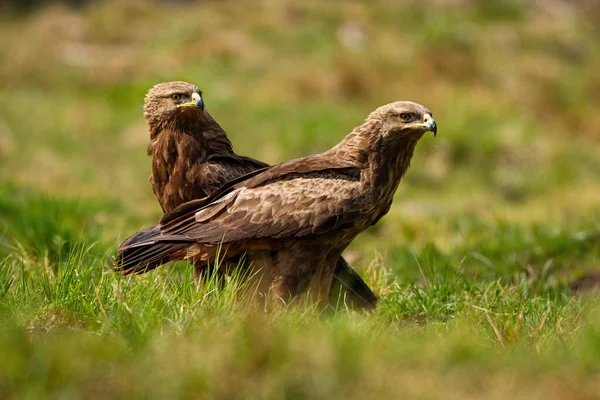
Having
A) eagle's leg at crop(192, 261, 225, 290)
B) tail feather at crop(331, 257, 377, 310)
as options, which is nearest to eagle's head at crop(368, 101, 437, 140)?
tail feather at crop(331, 257, 377, 310)

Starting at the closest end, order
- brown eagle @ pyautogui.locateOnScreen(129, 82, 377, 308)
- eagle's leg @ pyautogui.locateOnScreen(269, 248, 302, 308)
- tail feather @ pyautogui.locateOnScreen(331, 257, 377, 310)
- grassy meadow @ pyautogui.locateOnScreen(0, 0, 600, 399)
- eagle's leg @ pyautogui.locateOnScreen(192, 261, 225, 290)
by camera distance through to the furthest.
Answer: grassy meadow @ pyautogui.locateOnScreen(0, 0, 600, 399)
eagle's leg @ pyautogui.locateOnScreen(269, 248, 302, 308)
eagle's leg @ pyautogui.locateOnScreen(192, 261, 225, 290)
tail feather @ pyautogui.locateOnScreen(331, 257, 377, 310)
brown eagle @ pyautogui.locateOnScreen(129, 82, 377, 308)

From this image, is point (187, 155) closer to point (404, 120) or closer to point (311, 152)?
point (404, 120)

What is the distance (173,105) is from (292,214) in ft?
3.65

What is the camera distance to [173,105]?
5.67 metres

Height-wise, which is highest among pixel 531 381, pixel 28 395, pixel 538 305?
pixel 28 395

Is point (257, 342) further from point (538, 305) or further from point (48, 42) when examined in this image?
point (48, 42)

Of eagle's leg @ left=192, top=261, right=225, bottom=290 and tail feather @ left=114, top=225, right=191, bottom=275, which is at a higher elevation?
tail feather @ left=114, top=225, right=191, bottom=275

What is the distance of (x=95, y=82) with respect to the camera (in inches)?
658

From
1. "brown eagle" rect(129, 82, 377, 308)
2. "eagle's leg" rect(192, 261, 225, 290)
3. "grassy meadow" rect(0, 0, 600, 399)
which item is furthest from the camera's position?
"brown eagle" rect(129, 82, 377, 308)

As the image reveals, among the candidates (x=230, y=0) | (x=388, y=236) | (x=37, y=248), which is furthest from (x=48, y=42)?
(x=37, y=248)

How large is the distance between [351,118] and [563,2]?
12.2m

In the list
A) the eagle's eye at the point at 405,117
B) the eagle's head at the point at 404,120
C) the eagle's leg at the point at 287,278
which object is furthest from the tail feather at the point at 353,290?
the eagle's eye at the point at 405,117

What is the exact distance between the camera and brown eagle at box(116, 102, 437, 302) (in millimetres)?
5074

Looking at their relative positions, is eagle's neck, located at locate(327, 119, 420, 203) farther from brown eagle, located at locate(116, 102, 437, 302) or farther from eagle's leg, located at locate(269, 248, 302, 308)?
eagle's leg, located at locate(269, 248, 302, 308)
